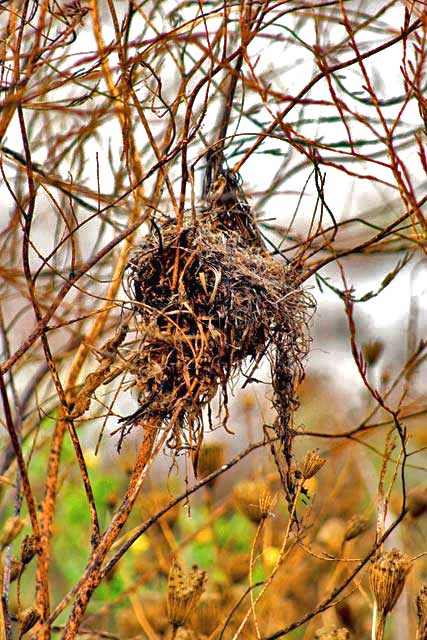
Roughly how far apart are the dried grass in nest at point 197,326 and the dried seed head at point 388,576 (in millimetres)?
288

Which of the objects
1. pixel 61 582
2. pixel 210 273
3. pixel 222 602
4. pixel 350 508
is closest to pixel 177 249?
pixel 210 273

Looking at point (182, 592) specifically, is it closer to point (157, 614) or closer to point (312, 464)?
point (312, 464)

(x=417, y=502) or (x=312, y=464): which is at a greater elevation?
(x=417, y=502)

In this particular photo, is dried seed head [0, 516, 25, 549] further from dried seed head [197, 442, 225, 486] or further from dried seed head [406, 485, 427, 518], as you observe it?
dried seed head [406, 485, 427, 518]

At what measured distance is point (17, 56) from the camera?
1.13 m

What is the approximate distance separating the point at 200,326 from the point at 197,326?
5cm

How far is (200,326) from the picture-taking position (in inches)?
50.1

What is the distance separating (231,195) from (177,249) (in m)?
0.21

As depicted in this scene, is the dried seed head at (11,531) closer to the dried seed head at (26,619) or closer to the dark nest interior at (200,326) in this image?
the dried seed head at (26,619)

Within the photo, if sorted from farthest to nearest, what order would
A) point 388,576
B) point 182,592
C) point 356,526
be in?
point 356,526 < point 182,592 < point 388,576

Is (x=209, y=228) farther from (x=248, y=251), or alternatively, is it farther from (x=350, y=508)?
(x=350, y=508)

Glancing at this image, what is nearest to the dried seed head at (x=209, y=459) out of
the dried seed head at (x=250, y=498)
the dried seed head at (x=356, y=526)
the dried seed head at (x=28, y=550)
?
the dried seed head at (x=250, y=498)

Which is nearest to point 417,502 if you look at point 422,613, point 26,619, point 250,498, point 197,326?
point 250,498

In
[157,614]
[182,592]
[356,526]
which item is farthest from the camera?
[157,614]
